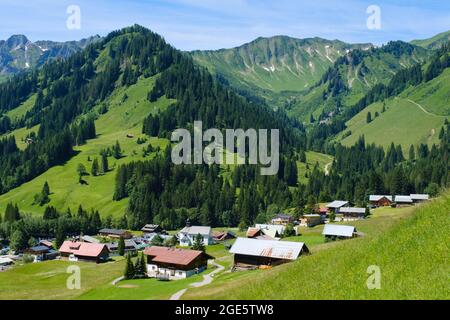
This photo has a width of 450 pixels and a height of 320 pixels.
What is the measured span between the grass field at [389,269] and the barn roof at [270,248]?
30105mm

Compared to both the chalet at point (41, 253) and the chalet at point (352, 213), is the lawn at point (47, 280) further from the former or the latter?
the chalet at point (352, 213)

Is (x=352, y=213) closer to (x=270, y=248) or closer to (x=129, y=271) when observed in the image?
(x=270, y=248)

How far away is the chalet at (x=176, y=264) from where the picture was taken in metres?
82.5

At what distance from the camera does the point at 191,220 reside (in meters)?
177

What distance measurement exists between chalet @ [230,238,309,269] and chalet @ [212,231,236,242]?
69.1 meters

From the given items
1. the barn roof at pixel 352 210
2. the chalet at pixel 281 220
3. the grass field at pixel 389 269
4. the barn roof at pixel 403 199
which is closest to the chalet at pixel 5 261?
the chalet at pixel 281 220

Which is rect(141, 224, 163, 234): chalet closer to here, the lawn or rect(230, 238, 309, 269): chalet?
the lawn

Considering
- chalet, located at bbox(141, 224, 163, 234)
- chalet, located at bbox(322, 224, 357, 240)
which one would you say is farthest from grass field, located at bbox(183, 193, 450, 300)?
chalet, located at bbox(141, 224, 163, 234)

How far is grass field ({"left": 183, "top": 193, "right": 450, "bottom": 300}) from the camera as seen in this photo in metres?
25.3

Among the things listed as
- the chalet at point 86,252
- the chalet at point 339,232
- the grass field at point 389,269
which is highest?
the grass field at point 389,269

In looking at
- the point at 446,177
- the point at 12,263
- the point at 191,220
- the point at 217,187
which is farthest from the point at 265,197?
the point at 12,263

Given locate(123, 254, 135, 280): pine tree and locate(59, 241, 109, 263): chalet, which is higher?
locate(123, 254, 135, 280): pine tree

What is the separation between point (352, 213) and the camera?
14375 centimetres

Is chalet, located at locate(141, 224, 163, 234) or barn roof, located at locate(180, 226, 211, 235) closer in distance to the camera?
barn roof, located at locate(180, 226, 211, 235)
